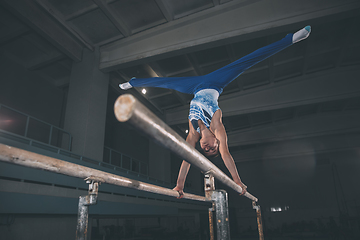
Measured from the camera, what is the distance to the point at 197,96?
9.54ft

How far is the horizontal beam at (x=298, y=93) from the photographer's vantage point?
9.74 metres

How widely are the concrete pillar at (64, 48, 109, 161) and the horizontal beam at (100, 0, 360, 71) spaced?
45 cm

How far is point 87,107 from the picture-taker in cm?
670

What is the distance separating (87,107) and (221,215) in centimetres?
586

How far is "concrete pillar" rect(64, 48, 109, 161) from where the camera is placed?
6.45m

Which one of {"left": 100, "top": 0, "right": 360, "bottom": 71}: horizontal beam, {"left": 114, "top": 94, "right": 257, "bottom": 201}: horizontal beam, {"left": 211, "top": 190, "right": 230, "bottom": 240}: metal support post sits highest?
{"left": 100, "top": 0, "right": 360, "bottom": 71}: horizontal beam

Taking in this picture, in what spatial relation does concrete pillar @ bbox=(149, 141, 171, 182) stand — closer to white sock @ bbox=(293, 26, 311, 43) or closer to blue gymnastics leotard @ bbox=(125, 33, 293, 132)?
blue gymnastics leotard @ bbox=(125, 33, 293, 132)

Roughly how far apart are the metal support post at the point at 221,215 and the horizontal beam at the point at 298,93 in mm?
9026

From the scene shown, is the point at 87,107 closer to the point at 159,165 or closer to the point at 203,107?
the point at 203,107

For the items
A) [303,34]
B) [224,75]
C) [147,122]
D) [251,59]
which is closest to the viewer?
[147,122]

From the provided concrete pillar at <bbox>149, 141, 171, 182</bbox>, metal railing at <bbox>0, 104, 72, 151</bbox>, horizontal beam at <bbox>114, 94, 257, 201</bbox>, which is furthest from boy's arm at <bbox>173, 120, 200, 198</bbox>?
concrete pillar at <bbox>149, 141, 171, 182</bbox>

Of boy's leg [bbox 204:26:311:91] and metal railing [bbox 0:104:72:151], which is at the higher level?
metal railing [bbox 0:104:72:151]

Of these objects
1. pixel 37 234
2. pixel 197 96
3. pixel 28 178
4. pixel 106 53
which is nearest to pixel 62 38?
pixel 106 53

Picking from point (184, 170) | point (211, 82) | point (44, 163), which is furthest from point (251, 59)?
point (44, 163)
